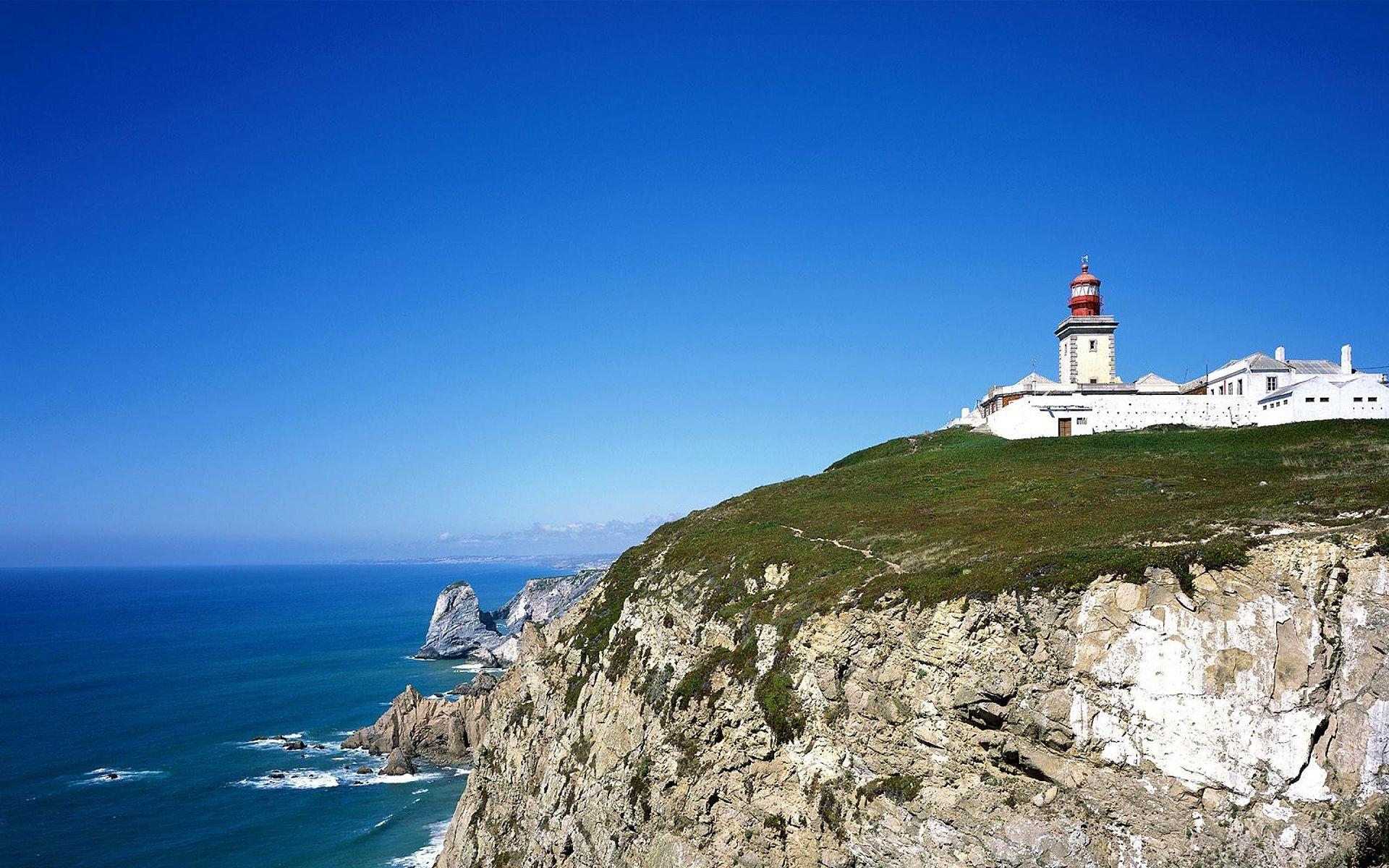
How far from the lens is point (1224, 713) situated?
16.9m

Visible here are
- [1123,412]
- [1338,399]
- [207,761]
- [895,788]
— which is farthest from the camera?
[207,761]

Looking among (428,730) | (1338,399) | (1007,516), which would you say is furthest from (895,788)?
(428,730)

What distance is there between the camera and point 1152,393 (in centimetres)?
4909

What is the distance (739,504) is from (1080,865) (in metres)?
31.1

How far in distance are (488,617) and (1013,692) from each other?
11241cm

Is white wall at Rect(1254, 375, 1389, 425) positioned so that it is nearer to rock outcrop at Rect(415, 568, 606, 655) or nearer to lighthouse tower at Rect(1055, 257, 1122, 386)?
lighthouse tower at Rect(1055, 257, 1122, 386)

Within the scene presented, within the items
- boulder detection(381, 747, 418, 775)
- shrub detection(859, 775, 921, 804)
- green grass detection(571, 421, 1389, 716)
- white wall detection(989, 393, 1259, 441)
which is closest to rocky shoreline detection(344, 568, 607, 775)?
boulder detection(381, 747, 418, 775)

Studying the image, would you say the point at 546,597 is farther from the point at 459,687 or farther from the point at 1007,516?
the point at 1007,516

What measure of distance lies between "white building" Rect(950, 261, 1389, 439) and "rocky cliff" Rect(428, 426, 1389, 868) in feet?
21.4

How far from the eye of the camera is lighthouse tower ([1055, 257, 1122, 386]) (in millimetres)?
53125

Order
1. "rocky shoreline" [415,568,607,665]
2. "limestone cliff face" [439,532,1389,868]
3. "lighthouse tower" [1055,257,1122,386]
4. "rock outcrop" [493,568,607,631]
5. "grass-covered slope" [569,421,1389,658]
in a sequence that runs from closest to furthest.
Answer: "limestone cliff face" [439,532,1389,868] → "grass-covered slope" [569,421,1389,658] → "lighthouse tower" [1055,257,1122,386] → "rocky shoreline" [415,568,607,665] → "rock outcrop" [493,568,607,631]

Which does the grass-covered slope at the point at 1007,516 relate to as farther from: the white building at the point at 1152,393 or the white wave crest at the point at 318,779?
the white wave crest at the point at 318,779

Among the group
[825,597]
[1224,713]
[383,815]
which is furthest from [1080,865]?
[383,815]

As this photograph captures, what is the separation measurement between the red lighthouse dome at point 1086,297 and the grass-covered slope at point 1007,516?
477 inches
